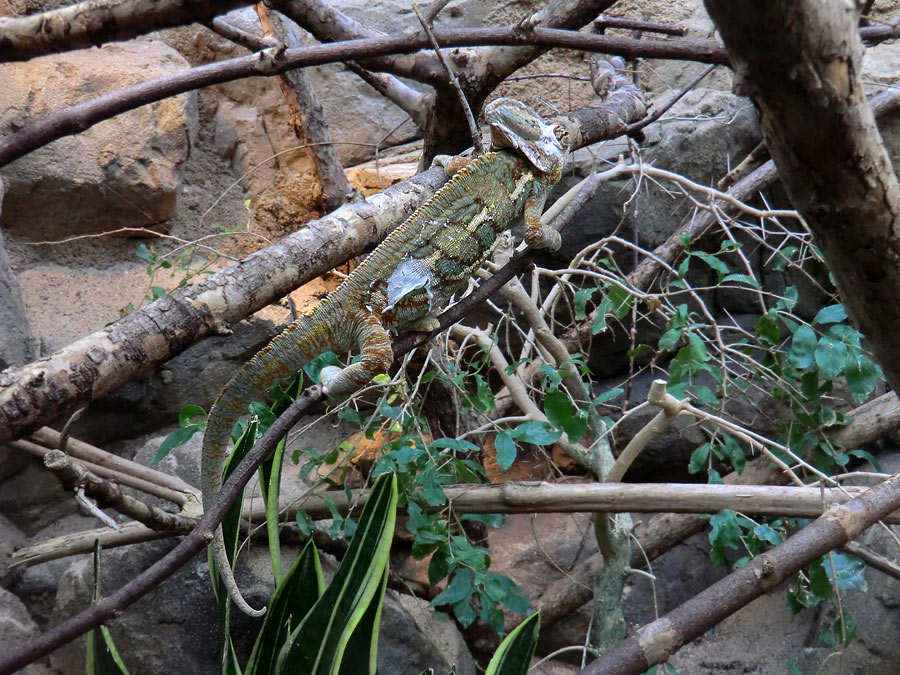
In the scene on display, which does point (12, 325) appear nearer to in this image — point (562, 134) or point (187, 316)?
point (187, 316)

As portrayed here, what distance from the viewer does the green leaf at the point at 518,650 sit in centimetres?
192

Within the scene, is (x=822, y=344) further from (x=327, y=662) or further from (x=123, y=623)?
(x=123, y=623)

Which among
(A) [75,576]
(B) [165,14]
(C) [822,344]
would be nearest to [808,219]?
(B) [165,14]

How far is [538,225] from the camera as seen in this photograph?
7.09 feet

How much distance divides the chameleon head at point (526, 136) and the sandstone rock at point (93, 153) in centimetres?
201

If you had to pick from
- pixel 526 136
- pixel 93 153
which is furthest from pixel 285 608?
pixel 93 153

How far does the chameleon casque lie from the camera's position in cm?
185

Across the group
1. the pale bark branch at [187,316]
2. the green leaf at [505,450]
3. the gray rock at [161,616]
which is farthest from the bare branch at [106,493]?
the green leaf at [505,450]

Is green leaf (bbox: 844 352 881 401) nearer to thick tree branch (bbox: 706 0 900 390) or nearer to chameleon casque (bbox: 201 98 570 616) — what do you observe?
chameleon casque (bbox: 201 98 570 616)

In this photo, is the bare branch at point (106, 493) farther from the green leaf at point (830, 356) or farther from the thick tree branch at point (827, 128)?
the green leaf at point (830, 356)

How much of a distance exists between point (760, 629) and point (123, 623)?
2704 millimetres

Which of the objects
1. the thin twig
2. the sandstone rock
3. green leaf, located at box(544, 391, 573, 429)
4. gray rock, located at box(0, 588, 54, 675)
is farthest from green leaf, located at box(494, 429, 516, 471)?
the sandstone rock

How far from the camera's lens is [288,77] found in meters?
3.23

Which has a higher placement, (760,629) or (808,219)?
(808,219)
